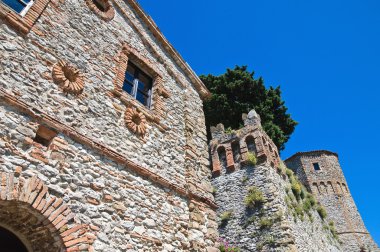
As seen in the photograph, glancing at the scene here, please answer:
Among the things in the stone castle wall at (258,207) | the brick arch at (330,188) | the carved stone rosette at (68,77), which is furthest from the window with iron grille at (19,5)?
the brick arch at (330,188)

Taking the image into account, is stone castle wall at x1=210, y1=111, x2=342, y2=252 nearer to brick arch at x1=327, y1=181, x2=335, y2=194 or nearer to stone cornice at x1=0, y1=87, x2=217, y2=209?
stone cornice at x1=0, y1=87, x2=217, y2=209

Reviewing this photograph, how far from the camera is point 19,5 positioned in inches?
205

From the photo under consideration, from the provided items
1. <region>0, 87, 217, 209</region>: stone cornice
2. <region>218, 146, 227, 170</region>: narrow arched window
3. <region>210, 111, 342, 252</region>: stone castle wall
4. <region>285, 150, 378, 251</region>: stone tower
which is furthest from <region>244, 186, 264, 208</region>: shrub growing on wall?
<region>285, 150, 378, 251</region>: stone tower

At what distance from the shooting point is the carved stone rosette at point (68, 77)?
4.88m

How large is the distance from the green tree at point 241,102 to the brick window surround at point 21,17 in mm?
15585

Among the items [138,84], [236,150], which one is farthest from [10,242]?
[236,150]

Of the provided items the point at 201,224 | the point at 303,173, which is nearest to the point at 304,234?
the point at 201,224

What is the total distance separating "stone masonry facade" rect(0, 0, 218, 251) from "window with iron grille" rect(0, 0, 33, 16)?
0.59 feet

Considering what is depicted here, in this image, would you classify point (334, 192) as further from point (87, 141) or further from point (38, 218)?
point (38, 218)

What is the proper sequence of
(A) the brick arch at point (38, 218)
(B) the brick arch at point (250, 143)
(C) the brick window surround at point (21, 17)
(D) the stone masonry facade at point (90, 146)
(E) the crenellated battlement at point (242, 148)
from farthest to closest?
(B) the brick arch at point (250, 143) < (E) the crenellated battlement at point (242, 148) < (C) the brick window surround at point (21, 17) < (D) the stone masonry facade at point (90, 146) < (A) the brick arch at point (38, 218)

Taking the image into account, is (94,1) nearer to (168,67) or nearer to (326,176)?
(168,67)

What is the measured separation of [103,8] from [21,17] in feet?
8.95

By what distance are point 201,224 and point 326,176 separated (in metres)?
27.6

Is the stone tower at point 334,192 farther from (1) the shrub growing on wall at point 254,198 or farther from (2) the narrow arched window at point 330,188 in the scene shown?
(1) the shrub growing on wall at point 254,198
